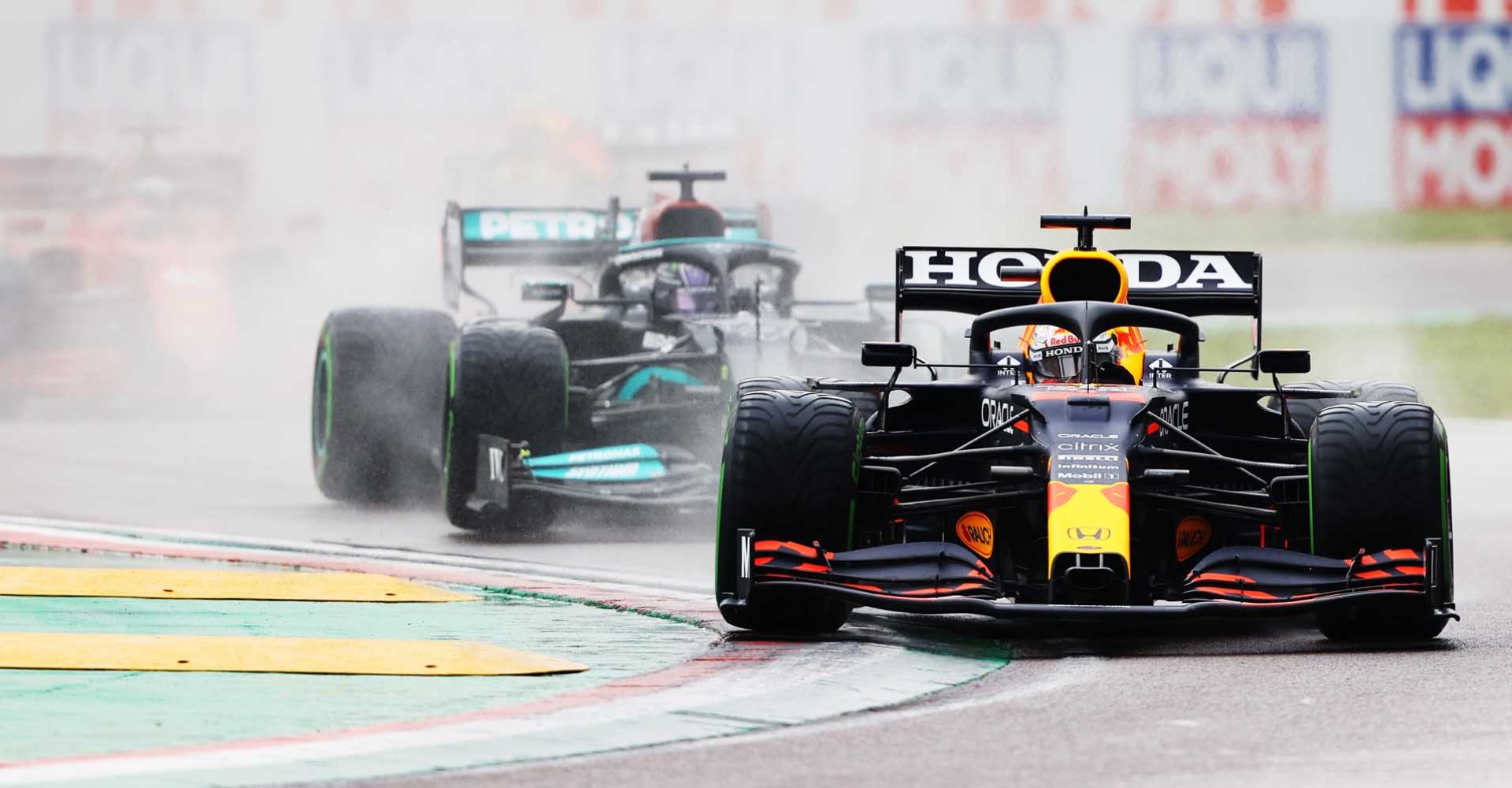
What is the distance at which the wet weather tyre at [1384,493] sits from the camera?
9.15 m

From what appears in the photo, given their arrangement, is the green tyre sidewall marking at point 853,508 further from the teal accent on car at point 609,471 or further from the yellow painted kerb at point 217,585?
the teal accent on car at point 609,471

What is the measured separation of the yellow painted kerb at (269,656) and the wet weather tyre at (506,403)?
4.51 m

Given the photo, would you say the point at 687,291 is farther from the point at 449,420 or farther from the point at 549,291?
the point at 449,420

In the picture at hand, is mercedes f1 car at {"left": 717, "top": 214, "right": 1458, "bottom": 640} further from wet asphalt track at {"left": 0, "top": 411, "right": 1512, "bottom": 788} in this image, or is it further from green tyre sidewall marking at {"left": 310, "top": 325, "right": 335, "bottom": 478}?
green tyre sidewall marking at {"left": 310, "top": 325, "right": 335, "bottom": 478}

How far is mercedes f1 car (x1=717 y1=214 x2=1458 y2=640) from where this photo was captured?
9.09 metres

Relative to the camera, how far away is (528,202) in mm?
27047

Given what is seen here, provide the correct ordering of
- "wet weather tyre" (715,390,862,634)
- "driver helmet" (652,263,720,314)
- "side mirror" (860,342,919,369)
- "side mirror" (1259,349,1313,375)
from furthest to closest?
"driver helmet" (652,263,720,314) < "side mirror" (1259,349,1313,375) < "side mirror" (860,342,919,369) < "wet weather tyre" (715,390,862,634)

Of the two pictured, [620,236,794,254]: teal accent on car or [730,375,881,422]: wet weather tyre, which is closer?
[730,375,881,422]: wet weather tyre

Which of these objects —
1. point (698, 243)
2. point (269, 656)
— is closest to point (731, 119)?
point (698, 243)

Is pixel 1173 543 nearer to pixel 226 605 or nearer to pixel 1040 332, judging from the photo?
pixel 1040 332

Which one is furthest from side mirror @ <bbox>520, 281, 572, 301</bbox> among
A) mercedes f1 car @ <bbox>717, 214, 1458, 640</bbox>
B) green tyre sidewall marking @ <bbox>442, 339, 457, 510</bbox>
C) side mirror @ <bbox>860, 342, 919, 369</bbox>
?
side mirror @ <bbox>860, 342, 919, 369</bbox>

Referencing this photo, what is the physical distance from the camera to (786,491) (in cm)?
941

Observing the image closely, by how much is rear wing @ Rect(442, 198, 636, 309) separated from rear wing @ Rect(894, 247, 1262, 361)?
20.7 ft

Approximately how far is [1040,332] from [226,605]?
3.39 meters
